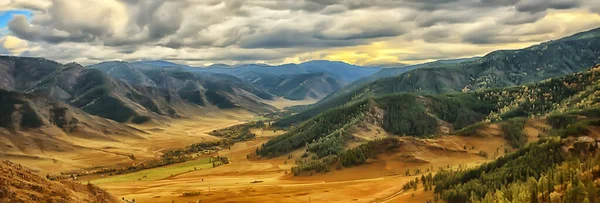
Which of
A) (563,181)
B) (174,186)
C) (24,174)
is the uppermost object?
(24,174)

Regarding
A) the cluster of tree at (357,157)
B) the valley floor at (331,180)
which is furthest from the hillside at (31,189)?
the cluster of tree at (357,157)

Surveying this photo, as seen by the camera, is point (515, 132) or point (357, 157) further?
point (515, 132)

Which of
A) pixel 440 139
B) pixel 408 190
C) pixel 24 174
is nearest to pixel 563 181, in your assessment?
pixel 408 190

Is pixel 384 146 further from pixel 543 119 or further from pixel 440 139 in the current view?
pixel 543 119

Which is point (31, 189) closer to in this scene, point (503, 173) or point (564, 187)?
point (564, 187)

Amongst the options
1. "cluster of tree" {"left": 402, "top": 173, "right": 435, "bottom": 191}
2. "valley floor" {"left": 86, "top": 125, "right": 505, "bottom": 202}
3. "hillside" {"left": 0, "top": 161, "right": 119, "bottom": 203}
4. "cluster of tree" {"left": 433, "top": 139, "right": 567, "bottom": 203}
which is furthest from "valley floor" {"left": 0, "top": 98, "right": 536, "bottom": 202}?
"hillside" {"left": 0, "top": 161, "right": 119, "bottom": 203}

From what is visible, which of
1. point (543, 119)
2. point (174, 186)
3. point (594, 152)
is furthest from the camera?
point (543, 119)

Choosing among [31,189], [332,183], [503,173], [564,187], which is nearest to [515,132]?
[332,183]
